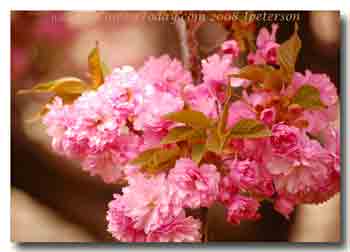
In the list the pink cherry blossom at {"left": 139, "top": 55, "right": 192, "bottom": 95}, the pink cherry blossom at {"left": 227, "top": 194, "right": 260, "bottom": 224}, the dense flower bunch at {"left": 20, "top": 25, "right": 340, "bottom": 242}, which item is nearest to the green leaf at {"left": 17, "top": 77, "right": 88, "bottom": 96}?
the dense flower bunch at {"left": 20, "top": 25, "right": 340, "bottom": 242}

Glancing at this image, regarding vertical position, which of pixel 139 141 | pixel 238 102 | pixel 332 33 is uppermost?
pixel 332 33

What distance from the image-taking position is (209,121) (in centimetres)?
149

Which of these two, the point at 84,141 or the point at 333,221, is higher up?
the point at 84,141

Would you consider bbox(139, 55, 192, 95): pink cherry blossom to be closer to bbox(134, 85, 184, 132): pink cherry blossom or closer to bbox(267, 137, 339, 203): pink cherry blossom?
bbox(134, 85, 184, 132): pink cherry blossom

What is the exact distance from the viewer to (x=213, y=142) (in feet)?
4.86

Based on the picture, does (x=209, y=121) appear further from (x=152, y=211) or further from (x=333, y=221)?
(x=333, y=221)
